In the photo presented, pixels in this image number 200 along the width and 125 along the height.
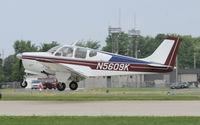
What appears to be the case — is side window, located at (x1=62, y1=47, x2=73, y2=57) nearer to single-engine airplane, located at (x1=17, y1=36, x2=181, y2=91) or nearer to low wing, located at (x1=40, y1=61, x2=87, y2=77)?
single-engine airplane, located at (x1=17, y1=36, x2=181, y2=91)

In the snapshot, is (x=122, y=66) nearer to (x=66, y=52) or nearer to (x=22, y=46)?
(x=66, y=52)

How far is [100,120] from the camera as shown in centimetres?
1514

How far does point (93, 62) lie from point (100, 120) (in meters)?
10.3

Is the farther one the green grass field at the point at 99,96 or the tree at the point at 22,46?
the tree at the point at 22,46

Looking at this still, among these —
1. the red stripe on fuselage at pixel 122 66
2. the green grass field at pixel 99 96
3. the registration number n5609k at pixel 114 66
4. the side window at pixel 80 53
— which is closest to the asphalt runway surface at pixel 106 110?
the red stripe on fuselage at pixel 122 66

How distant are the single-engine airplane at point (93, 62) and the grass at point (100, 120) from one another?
889 centimetres

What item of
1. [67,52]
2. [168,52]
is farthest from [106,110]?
[168,52]

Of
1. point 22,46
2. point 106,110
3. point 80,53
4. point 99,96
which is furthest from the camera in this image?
point 22,46

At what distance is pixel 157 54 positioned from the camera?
24906 millimetres

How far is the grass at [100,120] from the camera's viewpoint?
14391 mm

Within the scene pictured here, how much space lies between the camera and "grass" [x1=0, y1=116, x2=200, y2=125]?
14.4 m

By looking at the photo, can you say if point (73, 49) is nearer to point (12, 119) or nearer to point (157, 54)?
point (157, 54)

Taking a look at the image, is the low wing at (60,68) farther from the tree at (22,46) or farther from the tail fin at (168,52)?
the tree at (22,46)

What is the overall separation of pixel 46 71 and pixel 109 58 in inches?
175
